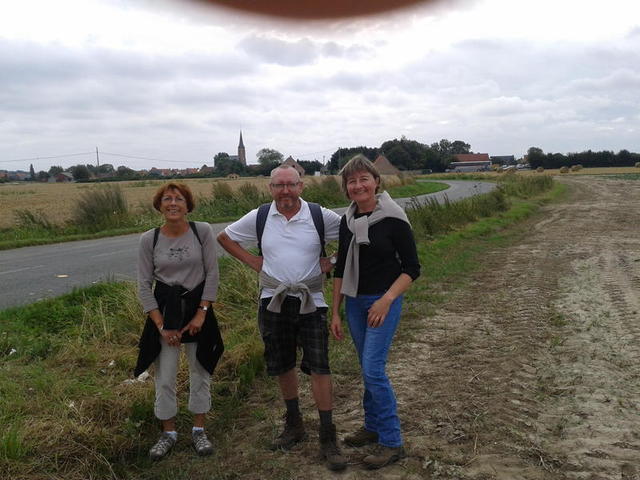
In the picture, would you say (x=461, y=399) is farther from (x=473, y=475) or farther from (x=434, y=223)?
(x=434, y=223)

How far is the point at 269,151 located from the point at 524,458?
58702 mm

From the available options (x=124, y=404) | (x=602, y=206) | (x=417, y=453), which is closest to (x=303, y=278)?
(x=417, y=453)

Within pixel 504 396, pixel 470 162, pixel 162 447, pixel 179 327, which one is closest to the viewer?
pixel 179 327

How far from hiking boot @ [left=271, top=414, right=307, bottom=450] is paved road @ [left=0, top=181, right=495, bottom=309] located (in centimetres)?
512

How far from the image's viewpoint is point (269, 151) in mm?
60438

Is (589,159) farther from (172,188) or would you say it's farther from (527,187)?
(172,188)

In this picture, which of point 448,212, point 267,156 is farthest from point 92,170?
point 448,212

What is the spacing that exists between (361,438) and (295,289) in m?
1.07

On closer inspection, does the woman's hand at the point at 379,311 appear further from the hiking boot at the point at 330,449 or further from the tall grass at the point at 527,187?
the tall grass at the point at 527,187

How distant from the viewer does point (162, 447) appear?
134 inches

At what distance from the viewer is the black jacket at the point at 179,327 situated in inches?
127

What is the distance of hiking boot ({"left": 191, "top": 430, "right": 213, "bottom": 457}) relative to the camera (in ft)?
11.1

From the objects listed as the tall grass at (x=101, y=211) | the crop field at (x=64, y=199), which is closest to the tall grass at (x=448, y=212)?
the crop field at (x=64, y=199)

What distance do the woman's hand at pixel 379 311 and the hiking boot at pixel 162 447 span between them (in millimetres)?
1539
